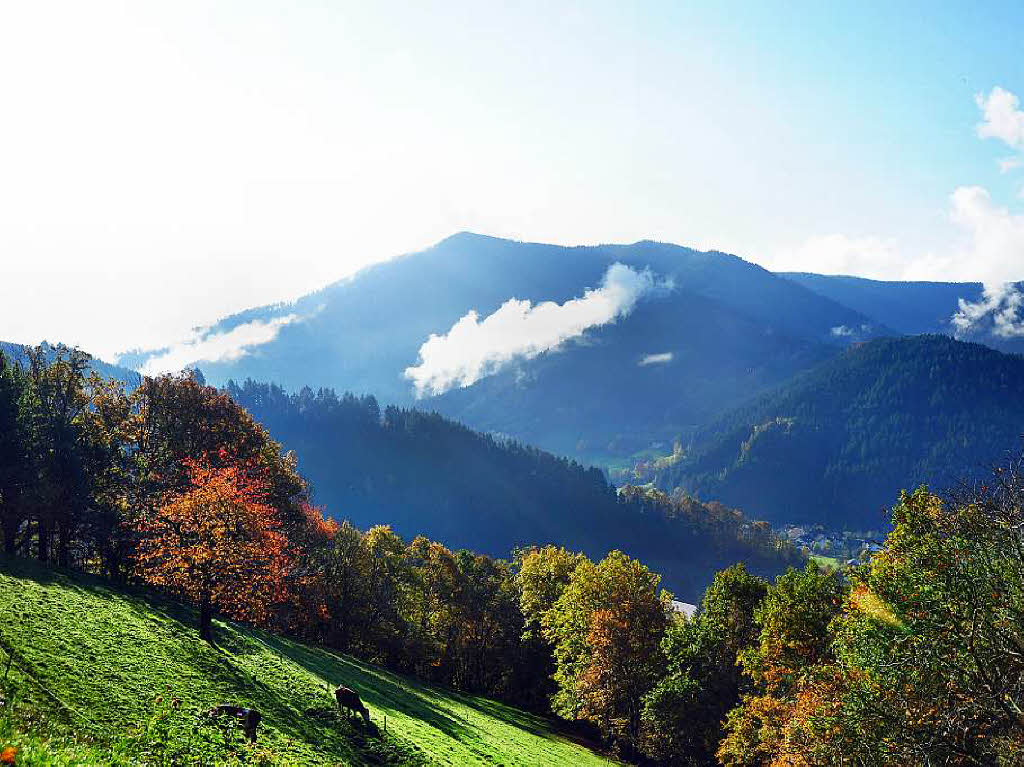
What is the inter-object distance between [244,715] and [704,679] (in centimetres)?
4488

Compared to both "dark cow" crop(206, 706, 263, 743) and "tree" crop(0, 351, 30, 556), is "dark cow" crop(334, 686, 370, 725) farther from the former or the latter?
"tree" crop(0, 351, 30, 556)

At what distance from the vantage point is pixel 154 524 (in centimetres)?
4369

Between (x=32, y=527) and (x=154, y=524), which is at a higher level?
(x=154, y=524)

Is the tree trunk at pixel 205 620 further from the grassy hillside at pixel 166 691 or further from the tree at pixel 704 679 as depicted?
the tree at pixel 704 679

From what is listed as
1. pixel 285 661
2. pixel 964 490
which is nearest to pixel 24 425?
pixel 285 661

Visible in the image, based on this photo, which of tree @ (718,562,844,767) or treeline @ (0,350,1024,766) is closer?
treeline @ (0,350,1024,766)

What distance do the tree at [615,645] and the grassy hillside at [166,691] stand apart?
1240cm

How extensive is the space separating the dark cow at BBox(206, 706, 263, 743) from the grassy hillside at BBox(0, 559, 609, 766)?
2.52ft

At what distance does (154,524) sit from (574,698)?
4905 centimetres

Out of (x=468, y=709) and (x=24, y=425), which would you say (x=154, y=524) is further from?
(x=468, y=709)

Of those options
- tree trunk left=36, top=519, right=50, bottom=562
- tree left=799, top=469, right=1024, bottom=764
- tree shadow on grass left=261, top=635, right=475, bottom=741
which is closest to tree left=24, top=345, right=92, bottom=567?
tree trunk left=36, top=519, right=50, bottom=562

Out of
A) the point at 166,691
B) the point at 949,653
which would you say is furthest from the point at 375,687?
the point at 949,653

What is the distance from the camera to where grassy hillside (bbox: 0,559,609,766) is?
21.9 metres

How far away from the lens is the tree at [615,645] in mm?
62062
